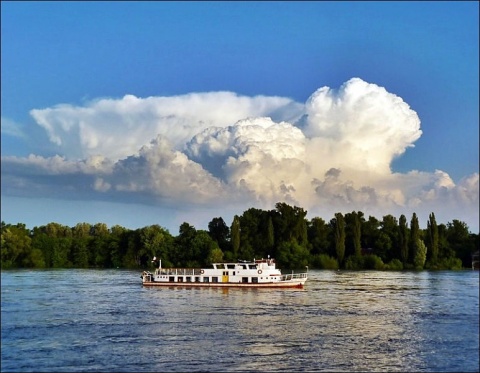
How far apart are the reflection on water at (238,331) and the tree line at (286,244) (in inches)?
2089

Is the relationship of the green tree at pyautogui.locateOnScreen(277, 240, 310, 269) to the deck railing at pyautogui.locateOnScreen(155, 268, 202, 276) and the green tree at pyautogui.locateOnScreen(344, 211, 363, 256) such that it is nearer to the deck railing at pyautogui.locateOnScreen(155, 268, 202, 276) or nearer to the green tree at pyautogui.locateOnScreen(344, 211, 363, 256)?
the green tree at pyautogui.locateOnScreen(344, 211, 363, 256)

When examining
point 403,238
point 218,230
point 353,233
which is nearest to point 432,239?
point 403,238

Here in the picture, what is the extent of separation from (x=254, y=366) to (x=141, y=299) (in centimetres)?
3364

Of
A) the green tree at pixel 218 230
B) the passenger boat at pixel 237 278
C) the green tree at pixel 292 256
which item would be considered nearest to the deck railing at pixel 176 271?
the passenger boat at pixel 237 278

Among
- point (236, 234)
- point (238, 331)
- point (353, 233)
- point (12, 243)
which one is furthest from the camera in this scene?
point (236, 234)

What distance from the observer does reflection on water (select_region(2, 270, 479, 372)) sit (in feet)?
102

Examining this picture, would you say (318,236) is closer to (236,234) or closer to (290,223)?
(290,223)

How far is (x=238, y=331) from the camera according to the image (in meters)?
40.3

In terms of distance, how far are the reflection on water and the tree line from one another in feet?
174

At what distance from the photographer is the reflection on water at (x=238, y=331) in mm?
31016

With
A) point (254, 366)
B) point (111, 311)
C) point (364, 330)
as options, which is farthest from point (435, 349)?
point (111, 311)

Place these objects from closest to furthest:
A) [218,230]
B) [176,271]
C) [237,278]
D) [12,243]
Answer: [12,243] → [237,278] → [176,271] → [218,230]

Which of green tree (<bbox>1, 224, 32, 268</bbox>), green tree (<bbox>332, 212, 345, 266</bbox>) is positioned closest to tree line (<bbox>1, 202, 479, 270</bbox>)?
green tree (<bbox>332, 212, 345, 266</bbox>)

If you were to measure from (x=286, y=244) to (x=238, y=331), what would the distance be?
281ft
